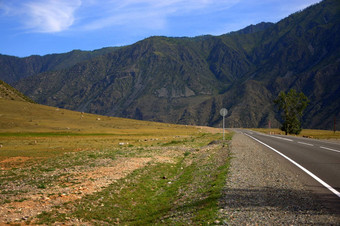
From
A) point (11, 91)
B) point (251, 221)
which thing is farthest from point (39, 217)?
point (11, 91)

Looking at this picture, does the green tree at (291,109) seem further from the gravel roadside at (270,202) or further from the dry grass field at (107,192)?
the gravel roadside at (270,202)

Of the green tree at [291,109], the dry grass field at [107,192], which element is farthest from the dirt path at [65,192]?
the green tree at [291,109]

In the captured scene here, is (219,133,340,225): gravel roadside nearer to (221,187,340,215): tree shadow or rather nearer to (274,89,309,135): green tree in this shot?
(221,187,340,215): tree shadow

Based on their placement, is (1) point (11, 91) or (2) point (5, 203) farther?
(1) point (11, 91)

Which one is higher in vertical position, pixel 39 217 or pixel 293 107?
pixel 293 107

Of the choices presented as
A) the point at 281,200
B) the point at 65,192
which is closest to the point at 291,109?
the point at 281,200

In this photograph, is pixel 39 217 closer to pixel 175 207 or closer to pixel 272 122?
pixel 175 207

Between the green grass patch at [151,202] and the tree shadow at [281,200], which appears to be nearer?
the tree shadow at [281,200]

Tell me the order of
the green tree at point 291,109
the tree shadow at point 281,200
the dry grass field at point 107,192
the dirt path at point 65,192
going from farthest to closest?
the green tree at point 291,109 → the dirt path at point 65,192 → the dry grass field at point 107,192 → the tree shadow at point 281,200

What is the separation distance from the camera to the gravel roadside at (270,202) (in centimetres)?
678

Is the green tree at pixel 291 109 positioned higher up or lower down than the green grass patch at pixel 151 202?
higher up

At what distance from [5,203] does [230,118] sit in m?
195

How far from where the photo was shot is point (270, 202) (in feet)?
26.7

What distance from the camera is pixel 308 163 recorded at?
14.7 m
